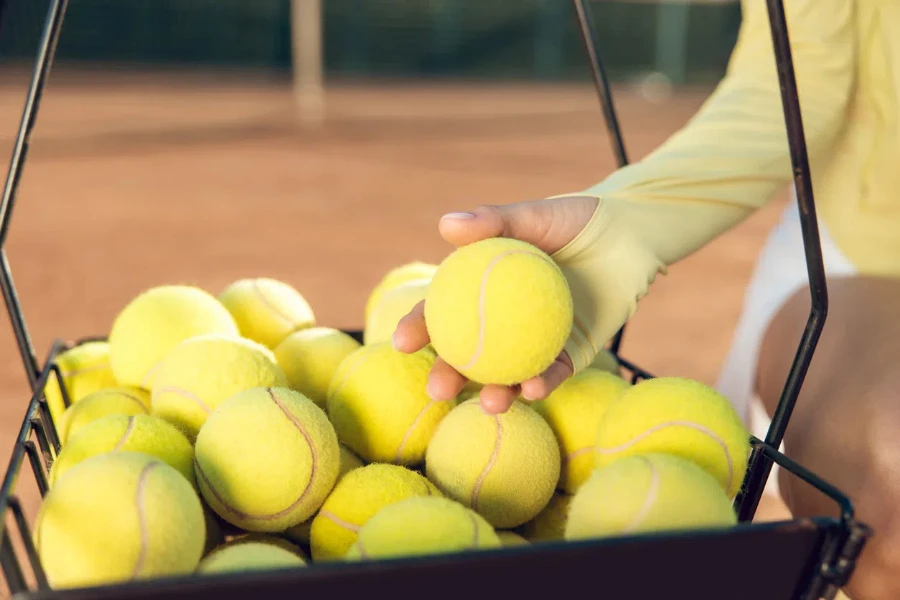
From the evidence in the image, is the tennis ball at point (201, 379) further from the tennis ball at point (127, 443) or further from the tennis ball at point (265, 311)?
the tennis ball at point (265, 311)

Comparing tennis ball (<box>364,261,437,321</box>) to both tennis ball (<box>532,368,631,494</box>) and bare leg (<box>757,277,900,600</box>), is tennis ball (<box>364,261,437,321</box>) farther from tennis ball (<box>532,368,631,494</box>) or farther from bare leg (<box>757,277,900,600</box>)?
bare leg (<box>757,277,900,600</box>)

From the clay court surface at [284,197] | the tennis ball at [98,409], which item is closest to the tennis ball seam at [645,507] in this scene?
the tennis ball at [98,409]

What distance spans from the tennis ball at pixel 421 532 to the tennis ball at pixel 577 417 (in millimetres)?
214

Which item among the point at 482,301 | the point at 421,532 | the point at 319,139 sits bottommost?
the point at 319,139

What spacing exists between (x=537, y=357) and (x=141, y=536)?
0.32 m

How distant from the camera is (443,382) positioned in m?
0.77

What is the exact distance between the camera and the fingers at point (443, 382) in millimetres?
771

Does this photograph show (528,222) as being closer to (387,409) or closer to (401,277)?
(387,409)

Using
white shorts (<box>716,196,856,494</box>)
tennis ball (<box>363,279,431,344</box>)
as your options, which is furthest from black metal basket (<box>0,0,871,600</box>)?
white shorts (<box>716,196,856,494</box>)

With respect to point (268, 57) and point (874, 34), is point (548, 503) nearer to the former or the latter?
point (874, 34)

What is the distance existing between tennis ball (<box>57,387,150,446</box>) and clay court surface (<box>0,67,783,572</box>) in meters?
0.94

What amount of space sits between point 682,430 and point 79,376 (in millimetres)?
628

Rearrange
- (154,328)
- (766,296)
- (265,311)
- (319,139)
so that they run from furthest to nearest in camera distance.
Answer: (319,139), (766,296), (265,311), (154,328)

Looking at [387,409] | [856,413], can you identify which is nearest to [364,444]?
[387,409]
